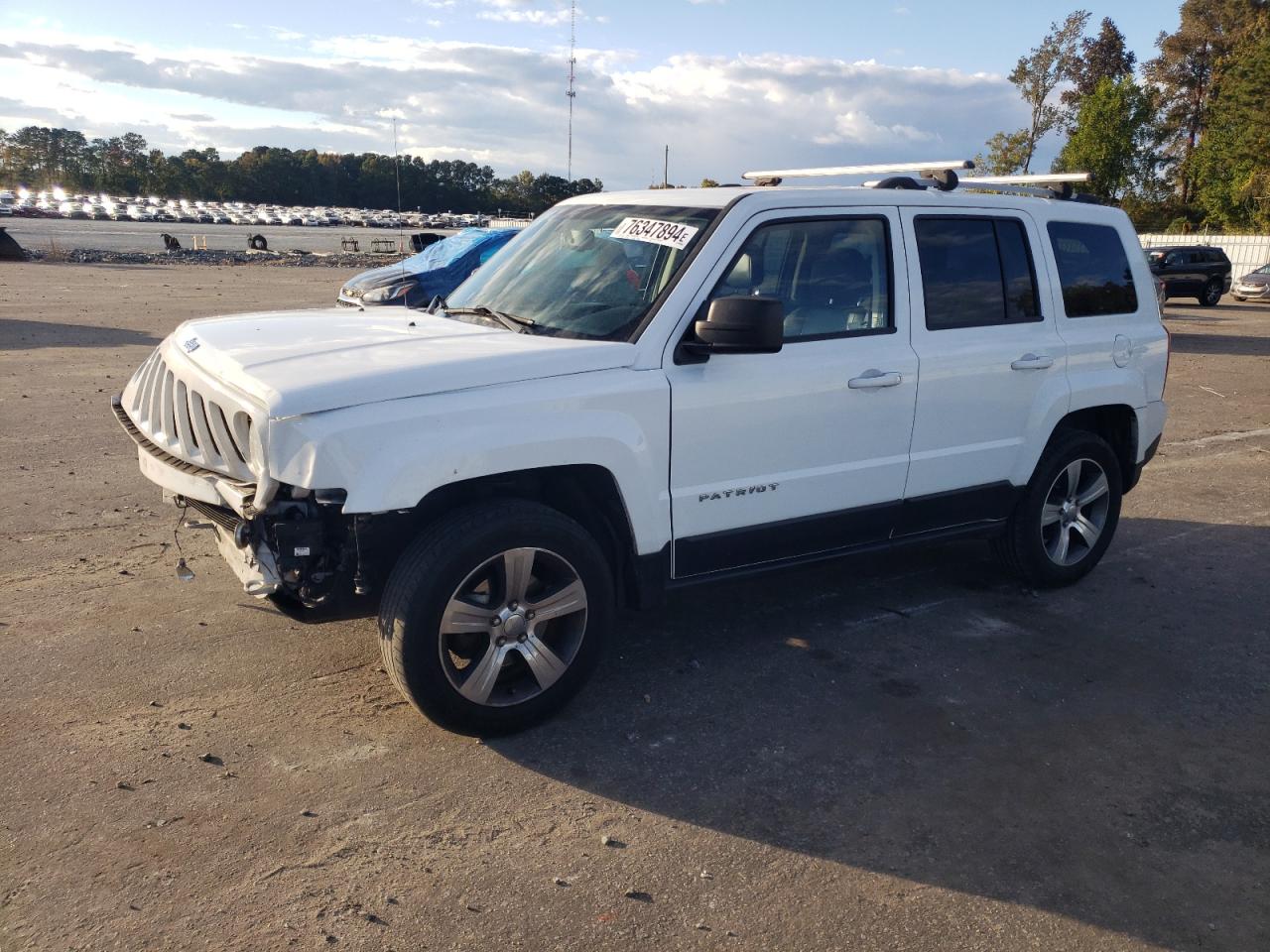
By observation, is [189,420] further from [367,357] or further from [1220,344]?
[1220,344]

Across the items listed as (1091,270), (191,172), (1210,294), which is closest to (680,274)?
(1091,270)

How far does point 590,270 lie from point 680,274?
0.50 m

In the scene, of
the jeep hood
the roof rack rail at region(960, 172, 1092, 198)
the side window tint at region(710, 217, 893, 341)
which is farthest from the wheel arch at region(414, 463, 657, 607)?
the roof rack rail at region(960, 172, 1092, 198)

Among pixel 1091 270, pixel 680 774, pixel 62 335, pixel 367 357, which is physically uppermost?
pixel 1091 270

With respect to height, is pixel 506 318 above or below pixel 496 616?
above

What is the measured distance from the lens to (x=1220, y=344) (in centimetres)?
1942

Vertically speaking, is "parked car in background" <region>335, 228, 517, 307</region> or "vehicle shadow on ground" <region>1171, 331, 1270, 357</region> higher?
"parked car in background" <region>335, 228, 517, 307</region>

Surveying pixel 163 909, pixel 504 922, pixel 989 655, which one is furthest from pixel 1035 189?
pixel 163 909

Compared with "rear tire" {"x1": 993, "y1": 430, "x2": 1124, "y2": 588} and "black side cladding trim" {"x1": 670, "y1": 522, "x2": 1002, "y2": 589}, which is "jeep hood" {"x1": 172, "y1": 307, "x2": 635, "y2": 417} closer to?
"black side cladding trim" {"x1": 670, "y1": 522, "x2": 1002, "y2": 589}

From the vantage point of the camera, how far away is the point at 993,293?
203 inches

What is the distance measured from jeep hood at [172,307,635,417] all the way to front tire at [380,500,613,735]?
1.64 ft

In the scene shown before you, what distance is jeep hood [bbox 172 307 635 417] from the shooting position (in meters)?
3.52

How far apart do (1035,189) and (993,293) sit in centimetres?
107

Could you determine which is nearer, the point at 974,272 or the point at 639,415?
the point at 639,415
